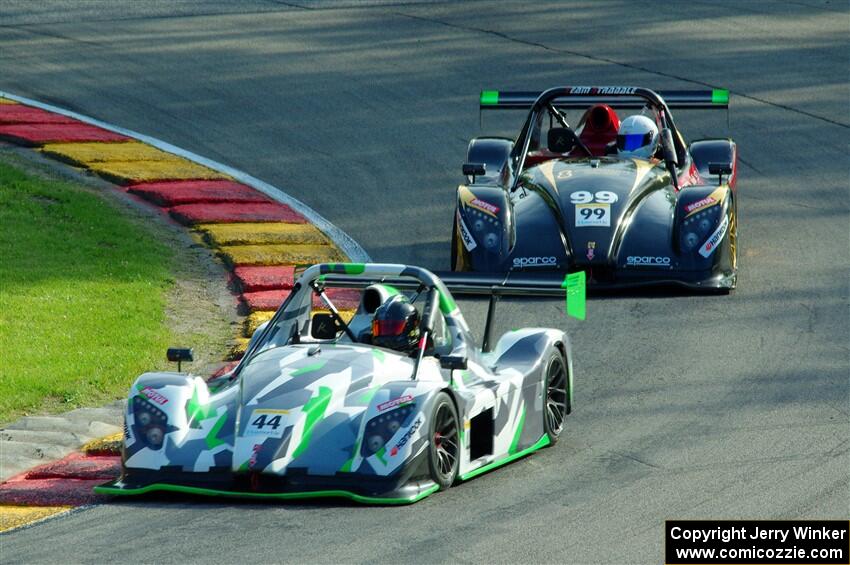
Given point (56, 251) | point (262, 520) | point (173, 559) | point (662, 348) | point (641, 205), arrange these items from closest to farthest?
point (173, 559) → point (262, 520) → point (662, 348) → point (641, 205) → point (56, 251)

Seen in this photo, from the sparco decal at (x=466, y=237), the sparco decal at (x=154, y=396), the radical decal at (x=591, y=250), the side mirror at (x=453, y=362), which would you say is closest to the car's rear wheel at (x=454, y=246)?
the sparco decal at (x=466, y=237)

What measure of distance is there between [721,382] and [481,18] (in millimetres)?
16204

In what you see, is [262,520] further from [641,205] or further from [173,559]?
[641,205]

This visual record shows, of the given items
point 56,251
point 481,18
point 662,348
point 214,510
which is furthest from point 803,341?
point 481,18

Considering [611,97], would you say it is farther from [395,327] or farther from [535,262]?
[395,327]

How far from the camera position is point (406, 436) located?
941cm

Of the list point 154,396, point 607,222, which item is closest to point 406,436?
point 154,396

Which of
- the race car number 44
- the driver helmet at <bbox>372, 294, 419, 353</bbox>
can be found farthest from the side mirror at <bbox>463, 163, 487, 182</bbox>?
the driver helmet at <bbox>372, 294, 419, 353</bbox>

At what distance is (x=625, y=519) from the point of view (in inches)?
355

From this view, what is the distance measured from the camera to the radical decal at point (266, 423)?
9492 millimetres

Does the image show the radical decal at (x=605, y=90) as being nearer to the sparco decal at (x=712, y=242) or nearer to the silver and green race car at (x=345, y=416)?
the sparco decal at (x=712, y=242)

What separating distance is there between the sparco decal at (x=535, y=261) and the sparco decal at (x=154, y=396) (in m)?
5.45

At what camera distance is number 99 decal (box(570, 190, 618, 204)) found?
49.0ft

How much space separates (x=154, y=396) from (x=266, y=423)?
87 centimetres
